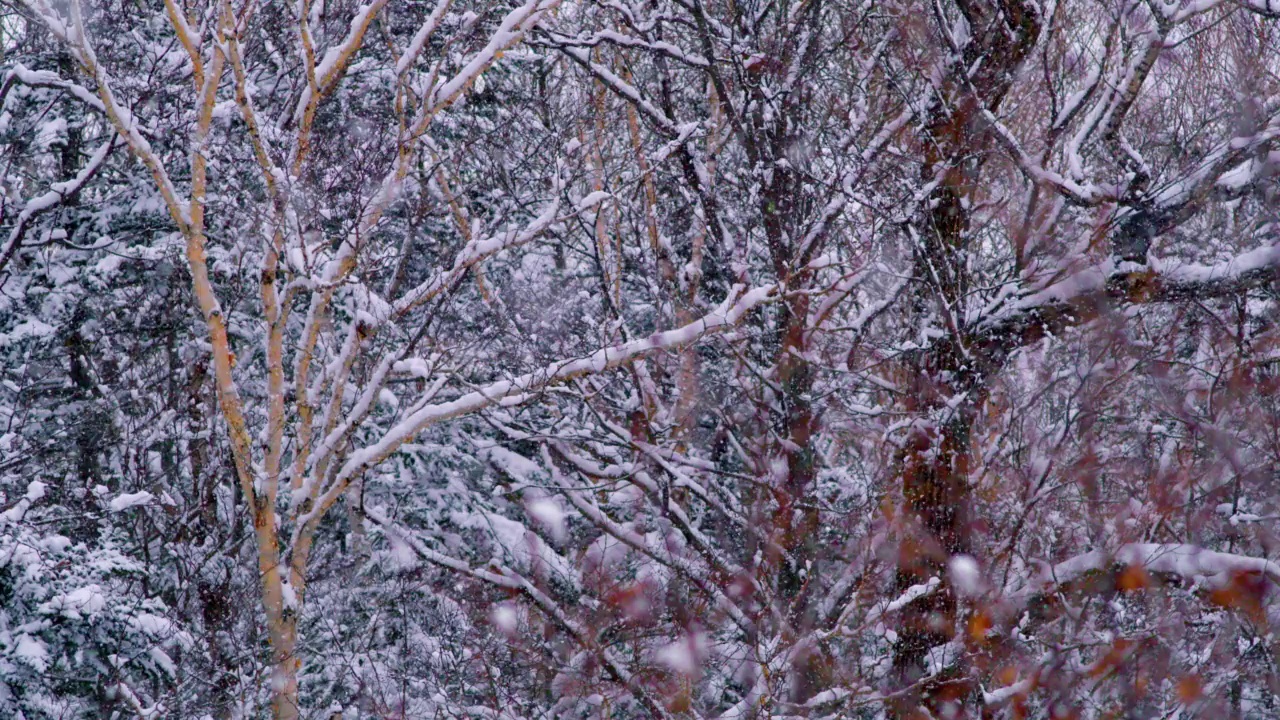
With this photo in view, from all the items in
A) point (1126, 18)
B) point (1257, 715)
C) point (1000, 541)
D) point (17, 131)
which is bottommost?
point (1257, 715)

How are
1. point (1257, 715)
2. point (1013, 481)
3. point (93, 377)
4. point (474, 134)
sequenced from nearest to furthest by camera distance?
point (1013, 481) < point (474, 134) < point (93, 377) < point (1257, 715)

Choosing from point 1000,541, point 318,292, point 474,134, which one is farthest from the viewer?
point 474,134

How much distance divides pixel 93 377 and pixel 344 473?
15.4 ft

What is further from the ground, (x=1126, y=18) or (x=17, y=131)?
(x=17, y=131)

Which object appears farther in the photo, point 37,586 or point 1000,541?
point 1000,541

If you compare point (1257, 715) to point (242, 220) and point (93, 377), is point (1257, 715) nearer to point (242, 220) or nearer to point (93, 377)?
point (242, 220)

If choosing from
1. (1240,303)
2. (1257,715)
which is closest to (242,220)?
(1240,303)

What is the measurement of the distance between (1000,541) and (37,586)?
24.3 feet

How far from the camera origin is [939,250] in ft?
22.3

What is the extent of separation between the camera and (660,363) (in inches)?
389

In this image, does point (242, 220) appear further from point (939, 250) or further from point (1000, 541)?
point (1000, 541)

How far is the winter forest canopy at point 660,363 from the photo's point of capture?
672 centimetres

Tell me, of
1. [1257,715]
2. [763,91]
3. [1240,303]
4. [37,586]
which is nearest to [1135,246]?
[1240,303]

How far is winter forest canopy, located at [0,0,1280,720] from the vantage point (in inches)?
265
